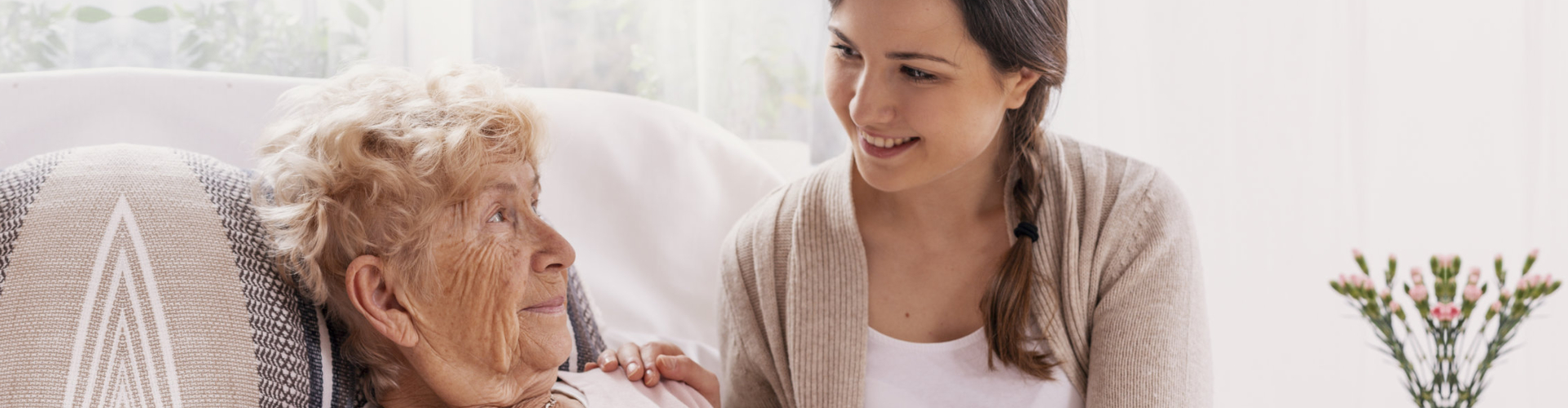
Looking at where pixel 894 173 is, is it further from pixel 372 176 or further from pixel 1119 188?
pixel 372 176

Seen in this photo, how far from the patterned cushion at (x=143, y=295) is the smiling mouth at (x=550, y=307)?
246 mm

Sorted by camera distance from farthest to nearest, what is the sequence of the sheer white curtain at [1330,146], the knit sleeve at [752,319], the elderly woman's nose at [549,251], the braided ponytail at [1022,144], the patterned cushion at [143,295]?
the sheer white curtain at [1330,146]
the knit sleeve at [752,319]
the braided ponytail at [1022,144]
the elderly woman's nose at [549,251]
the patterned cushion at [143,295]

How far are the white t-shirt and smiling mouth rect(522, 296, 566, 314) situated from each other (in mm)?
504

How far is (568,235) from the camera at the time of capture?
189 centimetres

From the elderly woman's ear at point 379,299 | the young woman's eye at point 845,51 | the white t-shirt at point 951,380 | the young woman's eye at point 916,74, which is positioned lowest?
the white t-shirt at point 951,380

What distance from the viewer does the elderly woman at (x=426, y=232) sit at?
112cm

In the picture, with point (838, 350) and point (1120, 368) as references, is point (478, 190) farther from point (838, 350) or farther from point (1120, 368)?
point (1120, 368)

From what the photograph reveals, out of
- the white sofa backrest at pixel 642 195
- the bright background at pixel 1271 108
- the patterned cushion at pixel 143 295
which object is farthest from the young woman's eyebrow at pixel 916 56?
the bright background at pixel 1271 108

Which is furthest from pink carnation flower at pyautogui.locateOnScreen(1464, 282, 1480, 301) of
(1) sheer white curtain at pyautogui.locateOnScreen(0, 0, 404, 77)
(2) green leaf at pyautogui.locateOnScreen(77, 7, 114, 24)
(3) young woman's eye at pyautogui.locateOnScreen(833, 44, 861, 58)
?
(2) green leaf at pyautogui.locateOnScreen(77, 7, 114, 24)

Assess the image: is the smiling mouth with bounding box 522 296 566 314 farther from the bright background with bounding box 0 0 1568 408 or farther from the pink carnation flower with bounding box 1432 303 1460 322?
the pink carnation flower with bounding box 1432 303 1460 322

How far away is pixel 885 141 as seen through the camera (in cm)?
145

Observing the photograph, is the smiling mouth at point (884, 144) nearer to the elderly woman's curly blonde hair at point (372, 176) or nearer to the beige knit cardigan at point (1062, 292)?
the beige knit cardigan at point (1062, 292)

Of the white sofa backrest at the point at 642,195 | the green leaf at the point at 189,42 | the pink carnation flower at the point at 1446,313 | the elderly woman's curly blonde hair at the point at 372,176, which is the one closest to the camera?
the elderly woman's curly blonde hair at the point at 372,176

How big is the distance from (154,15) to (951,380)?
170cm
